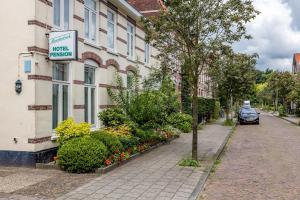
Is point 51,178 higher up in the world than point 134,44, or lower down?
lower down

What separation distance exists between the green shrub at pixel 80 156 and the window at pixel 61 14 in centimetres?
385

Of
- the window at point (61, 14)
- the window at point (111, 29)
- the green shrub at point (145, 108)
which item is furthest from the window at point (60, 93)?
the window at point (111, 29)

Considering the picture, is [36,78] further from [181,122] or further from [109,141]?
[181,122]

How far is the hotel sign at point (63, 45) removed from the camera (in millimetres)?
10555

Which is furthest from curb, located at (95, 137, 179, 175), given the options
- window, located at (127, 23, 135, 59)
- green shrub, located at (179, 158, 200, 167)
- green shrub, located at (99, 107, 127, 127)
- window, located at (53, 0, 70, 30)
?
window, located at (127, 23, 135, 59)

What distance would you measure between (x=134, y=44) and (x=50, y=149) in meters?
9.84

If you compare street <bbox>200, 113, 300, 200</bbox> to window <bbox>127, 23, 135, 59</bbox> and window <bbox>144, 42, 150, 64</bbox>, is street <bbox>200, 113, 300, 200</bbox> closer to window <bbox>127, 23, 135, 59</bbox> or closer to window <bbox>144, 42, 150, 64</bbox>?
window <bbox>127, 23, 135, 59</bbox>

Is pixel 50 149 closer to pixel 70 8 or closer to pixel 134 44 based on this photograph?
pixel 70 8

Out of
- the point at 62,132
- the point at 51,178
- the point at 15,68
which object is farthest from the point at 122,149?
the point at 15,68

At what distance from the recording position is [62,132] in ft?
36.0

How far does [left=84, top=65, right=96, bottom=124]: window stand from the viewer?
558 inches

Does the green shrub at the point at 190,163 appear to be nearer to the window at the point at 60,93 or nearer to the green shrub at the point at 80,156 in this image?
the green shrub at the point at 80,156

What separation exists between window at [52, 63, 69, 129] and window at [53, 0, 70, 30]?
1229 millimetres

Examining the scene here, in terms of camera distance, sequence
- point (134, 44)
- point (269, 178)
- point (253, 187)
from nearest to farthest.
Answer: point (253, 187)
point (269, 178)
point (134, 44)
